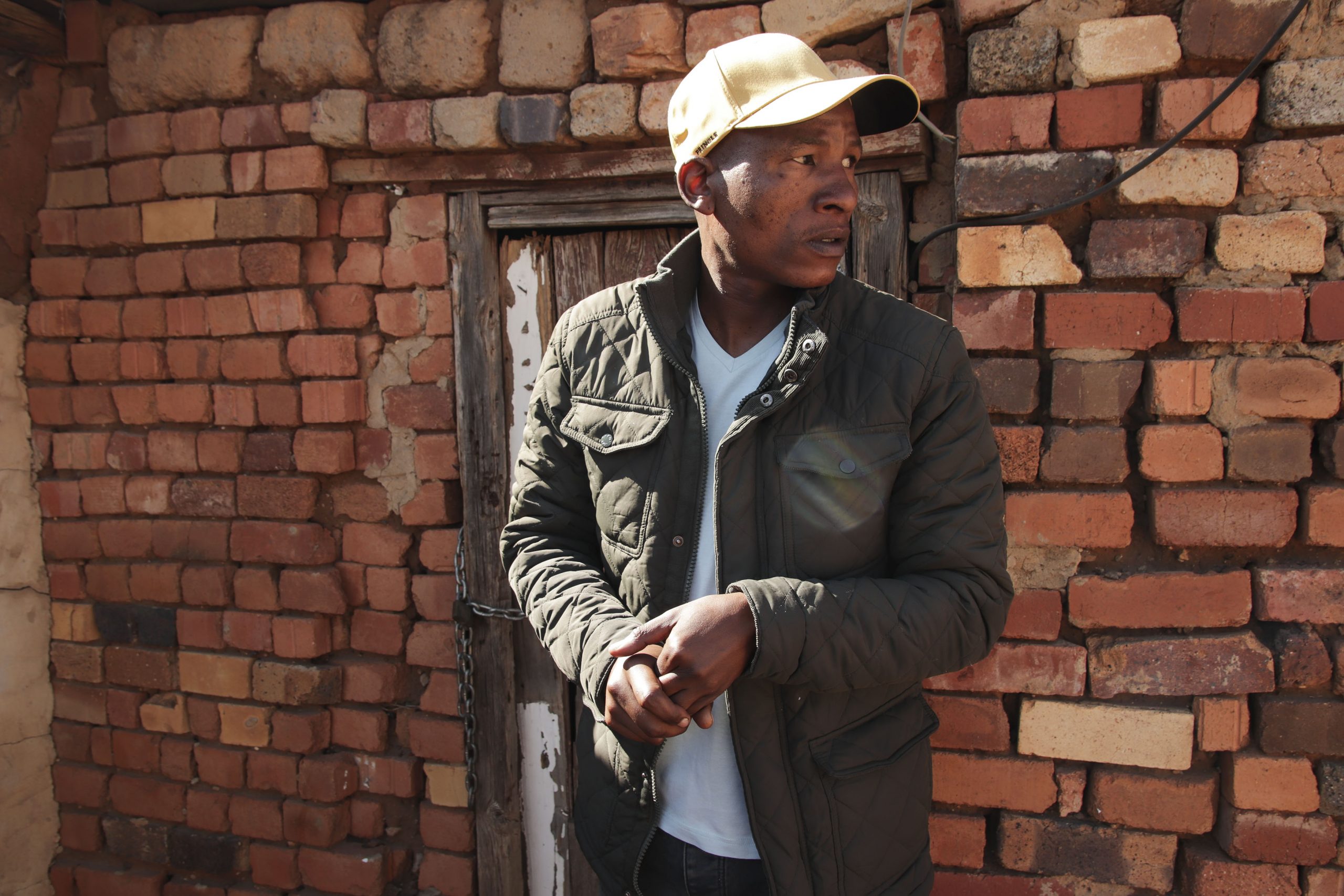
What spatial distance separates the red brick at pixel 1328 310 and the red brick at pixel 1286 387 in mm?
61

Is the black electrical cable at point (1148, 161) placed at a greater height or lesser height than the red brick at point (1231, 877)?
greater

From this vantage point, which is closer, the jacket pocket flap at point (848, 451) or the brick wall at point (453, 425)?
the jacket pocket flap at point (848, 451)

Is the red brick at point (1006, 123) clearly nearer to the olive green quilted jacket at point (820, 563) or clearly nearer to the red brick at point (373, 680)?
the olive green quilted jacket at point (820, 563)

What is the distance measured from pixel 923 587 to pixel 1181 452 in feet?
2.95

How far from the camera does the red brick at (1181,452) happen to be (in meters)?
1.77

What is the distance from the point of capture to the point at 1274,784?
70.4 inches

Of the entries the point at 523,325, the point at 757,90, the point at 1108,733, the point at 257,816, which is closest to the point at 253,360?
the point at 523,325

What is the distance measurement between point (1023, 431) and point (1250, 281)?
21.6 inches

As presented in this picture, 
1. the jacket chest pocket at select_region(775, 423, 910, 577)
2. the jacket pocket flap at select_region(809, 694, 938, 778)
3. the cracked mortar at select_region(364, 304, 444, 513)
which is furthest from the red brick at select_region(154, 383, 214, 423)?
the jacket pocket flap at select_region(809, 694, 938, 778)

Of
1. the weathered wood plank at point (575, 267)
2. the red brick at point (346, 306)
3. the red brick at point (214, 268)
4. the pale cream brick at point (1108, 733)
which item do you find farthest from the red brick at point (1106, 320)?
the red brick at point (214, 268)

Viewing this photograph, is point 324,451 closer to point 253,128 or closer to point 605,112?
point 253,128

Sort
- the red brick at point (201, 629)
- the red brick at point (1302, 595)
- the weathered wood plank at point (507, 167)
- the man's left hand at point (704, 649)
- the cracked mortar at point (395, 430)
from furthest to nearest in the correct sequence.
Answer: the red brick at point (201, 629) < the cracked mortar at point (395, 430) < the weathered wood plank at point (507, 167) < the red brick at point (1302, 595) < the man's left hand at point (704, 649)

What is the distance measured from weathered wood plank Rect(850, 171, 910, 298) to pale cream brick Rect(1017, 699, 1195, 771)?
1032mm

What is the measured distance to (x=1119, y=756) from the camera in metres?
1.85
